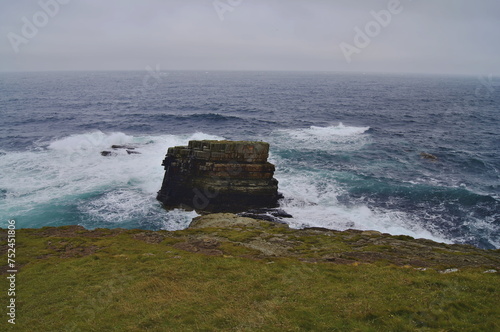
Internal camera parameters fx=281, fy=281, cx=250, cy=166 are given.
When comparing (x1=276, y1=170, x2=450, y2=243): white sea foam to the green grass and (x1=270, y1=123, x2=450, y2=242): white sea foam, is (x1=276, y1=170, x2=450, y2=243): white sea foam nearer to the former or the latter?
(x1=270, y1=123, x2=450, y2=242): white sea foam

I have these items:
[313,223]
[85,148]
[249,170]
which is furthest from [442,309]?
[85,148]

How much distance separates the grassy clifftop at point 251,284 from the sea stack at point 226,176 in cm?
1187

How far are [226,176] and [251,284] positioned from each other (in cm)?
2058

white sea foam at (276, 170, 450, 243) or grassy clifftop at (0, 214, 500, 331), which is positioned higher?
grassy clifftop at (0, 214, 500, 331)

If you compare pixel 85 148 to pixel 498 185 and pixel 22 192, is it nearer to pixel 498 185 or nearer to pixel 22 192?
pixel 22 192

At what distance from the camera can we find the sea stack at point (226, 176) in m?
33.1

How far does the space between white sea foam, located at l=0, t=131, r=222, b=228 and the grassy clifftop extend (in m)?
11.6

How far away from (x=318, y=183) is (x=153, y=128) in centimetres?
4730

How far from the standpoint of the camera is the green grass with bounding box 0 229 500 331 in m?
10.2

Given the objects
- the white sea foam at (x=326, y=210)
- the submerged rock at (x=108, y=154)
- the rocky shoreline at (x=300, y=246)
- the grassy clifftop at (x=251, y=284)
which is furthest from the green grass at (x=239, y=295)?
the submerged rock at (x=108, y=154)

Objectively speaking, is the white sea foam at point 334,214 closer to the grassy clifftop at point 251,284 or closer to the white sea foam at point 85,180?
the grassy clifftop at point 251,284

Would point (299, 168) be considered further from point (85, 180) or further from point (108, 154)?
point (108, 154)

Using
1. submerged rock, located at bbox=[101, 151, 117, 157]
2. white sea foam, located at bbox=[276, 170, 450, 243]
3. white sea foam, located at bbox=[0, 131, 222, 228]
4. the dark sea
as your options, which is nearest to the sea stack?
the dark sea

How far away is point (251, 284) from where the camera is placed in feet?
43.9
